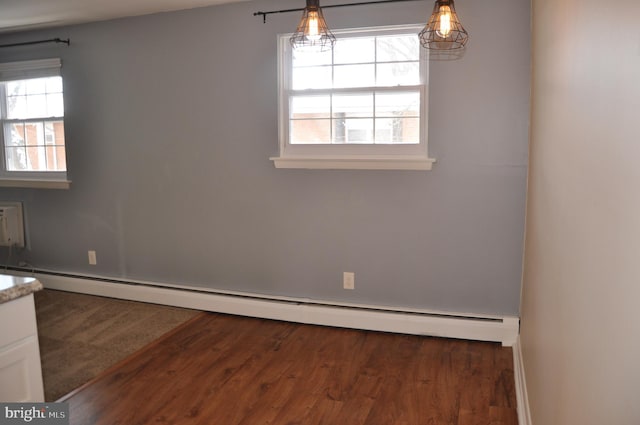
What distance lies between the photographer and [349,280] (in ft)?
11.9

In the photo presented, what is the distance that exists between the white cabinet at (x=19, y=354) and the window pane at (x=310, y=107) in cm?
223

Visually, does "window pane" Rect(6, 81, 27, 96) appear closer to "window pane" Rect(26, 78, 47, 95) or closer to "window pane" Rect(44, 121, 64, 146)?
"window pane" Rect(26, 78, 47, 95)

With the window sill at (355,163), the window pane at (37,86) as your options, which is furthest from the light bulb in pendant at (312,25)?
the window pane at (37,86)

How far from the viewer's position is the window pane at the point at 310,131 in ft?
Answer: 11.7

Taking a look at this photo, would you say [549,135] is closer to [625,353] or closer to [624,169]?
[624,169]

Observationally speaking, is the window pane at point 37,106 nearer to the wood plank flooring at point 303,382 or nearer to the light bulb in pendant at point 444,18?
the wood plank flooring at point 303,382

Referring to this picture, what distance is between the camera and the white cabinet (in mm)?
1763

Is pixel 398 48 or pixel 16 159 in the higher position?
pixel 398 48

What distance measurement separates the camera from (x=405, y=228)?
136 inches

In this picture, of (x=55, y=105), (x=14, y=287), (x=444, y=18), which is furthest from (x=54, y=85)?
(x=444, y=18)

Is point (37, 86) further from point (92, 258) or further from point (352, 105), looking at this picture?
point (352, 105)

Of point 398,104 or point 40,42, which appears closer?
point 398,104

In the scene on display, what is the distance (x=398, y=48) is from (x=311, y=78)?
63 centimetres

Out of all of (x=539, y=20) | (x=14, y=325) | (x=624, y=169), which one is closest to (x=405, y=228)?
(x=539, y=20)
